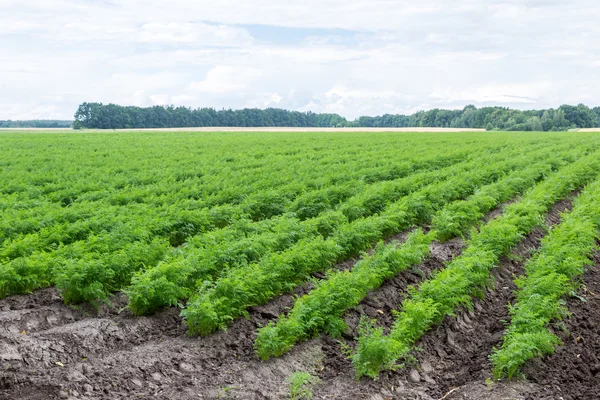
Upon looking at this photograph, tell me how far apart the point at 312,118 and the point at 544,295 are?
126 meters

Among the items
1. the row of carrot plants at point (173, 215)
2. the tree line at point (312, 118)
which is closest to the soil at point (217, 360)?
the row of carrot plants at point (173, 215)

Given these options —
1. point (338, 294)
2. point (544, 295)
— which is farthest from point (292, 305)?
point (544, 295)

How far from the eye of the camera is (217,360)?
7660mm

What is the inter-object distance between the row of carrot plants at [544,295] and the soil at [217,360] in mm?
236

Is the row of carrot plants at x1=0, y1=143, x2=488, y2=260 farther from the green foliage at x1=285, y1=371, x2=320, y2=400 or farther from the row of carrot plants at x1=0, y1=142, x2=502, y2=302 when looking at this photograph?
the green foliage at x1=285, y1=371, x2=320, y2=400

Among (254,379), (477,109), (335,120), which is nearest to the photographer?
(254,379)

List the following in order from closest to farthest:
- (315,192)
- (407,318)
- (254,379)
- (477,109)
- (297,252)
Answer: (254,379), (407,318), (297,252), (315,192), (477,109)

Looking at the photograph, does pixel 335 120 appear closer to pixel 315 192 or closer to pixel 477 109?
pixel 477 109

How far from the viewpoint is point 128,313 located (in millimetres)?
8938

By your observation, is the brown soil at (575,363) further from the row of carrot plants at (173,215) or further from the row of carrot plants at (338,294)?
the row of carrot plants at (173,215)

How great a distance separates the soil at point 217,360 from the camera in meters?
6.86

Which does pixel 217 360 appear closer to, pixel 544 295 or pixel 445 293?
pixel 445 293

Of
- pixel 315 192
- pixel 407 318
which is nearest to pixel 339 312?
pixel 407 318

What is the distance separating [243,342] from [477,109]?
403 ft
